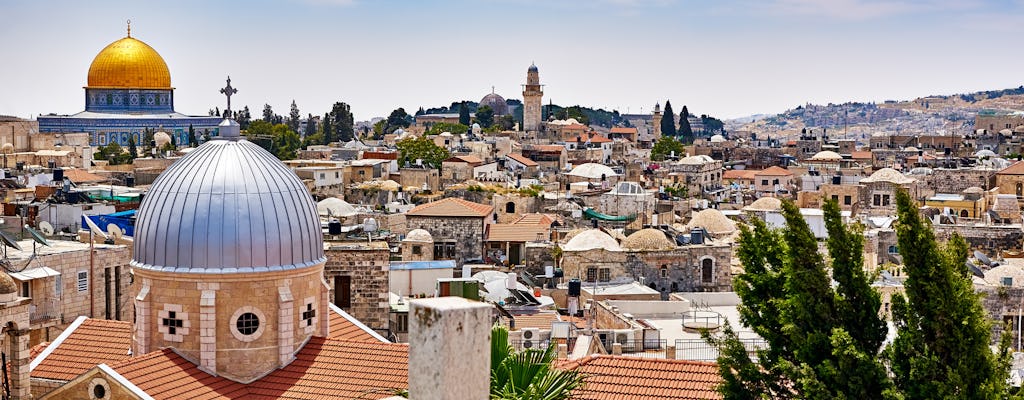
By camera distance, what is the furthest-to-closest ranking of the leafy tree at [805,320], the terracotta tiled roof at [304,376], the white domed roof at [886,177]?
1. the white domed roof at [886,177]
2. the terracotta tiled roof at [304,376]
3. the leafy tree at [805,320]

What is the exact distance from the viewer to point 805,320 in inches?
464

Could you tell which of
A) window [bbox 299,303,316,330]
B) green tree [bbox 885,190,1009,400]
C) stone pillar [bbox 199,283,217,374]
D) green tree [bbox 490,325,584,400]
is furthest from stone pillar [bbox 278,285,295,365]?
green tree [bbox 885,190,1009,400]

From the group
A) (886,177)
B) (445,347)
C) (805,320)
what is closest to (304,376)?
(805,320)

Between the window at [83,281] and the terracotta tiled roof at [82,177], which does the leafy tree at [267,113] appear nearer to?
the terracotta tiled roof at [82,177]

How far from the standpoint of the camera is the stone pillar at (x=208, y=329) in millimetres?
14945

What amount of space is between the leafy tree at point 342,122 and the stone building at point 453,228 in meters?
51.8

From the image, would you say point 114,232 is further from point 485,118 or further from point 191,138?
point 485,118

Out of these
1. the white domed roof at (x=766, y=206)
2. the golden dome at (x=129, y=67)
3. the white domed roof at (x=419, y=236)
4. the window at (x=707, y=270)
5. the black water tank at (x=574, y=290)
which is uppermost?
the golden dome at (x=129, y=67)

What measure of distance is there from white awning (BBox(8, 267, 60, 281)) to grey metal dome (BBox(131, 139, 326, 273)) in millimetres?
4129

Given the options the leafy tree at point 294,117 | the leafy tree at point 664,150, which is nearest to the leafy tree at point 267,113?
the leafy tree at point 294,117

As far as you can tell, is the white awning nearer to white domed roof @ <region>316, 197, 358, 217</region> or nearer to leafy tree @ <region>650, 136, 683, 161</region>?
white domed roof @ <region>316, 197, 358, 217</region>

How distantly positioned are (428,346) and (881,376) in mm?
Answer: 6199

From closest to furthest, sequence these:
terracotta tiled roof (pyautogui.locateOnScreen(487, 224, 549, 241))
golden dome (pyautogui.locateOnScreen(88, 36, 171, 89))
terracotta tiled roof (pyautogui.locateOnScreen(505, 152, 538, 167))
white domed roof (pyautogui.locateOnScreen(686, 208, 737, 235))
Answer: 1. terracotta tiled roof (pyautogui.locateOnScreen(487, 224, 549, 241))
2. white domed roof (pyautogui.locateOnScreen(686, 208, 737, 235))
3. terracotta tiled roof (pyautogui.locateOnScreen(505, 152, 538, 167))
4. golden dome (pyautogui.locateOnScreen(88, 36, 171, 89))

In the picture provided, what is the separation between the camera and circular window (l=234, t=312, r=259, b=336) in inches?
597
